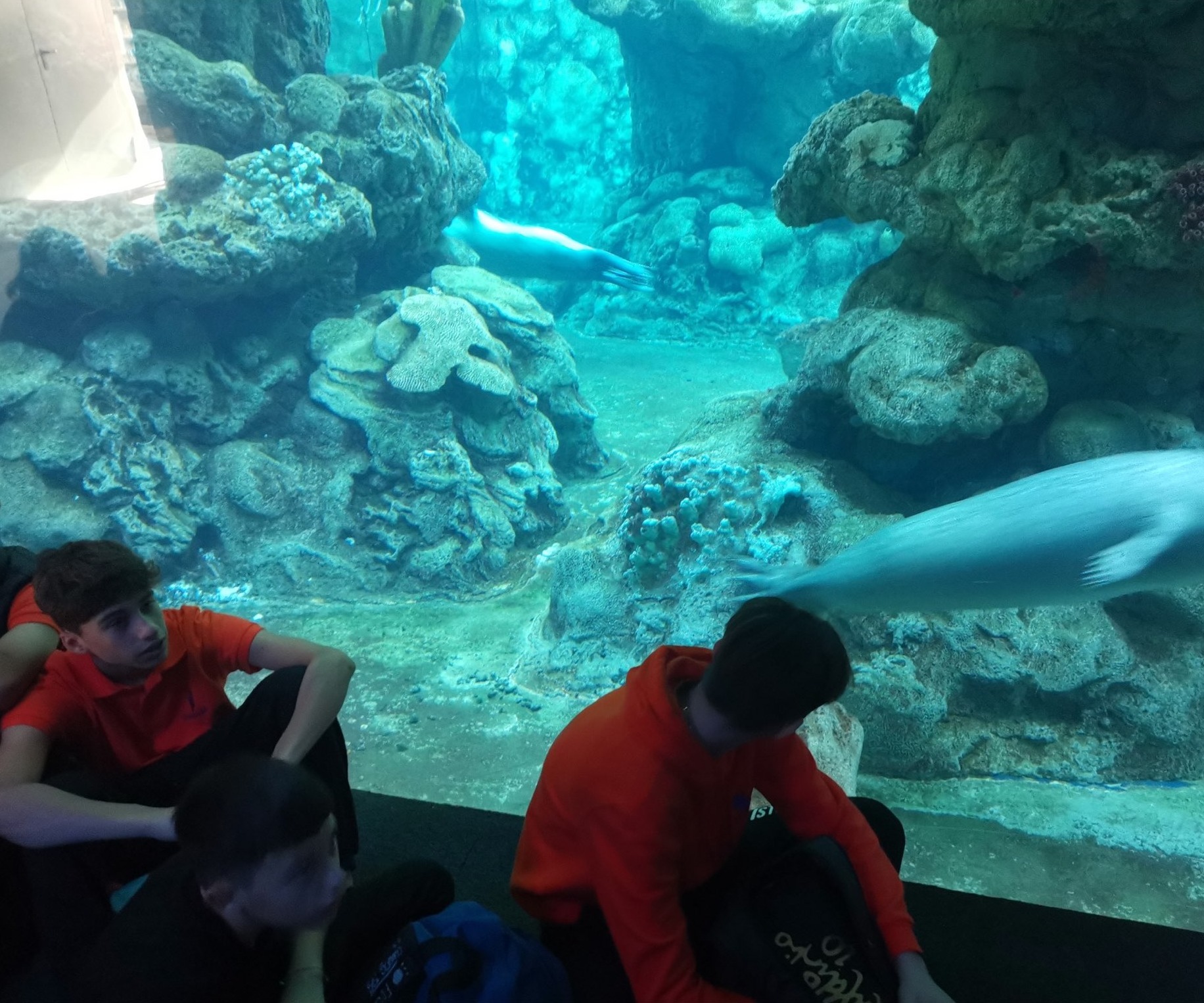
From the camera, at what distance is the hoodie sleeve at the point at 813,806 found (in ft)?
4.83

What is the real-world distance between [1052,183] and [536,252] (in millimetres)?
7400

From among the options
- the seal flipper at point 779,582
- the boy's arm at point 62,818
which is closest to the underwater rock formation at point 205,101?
the seal flipper at point 779,582

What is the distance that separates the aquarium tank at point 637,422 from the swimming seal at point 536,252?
12 cm

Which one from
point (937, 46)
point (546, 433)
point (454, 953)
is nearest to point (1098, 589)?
point (454, 953)

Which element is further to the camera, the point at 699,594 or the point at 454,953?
the point at 699,594

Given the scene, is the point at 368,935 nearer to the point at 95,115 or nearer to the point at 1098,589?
the point at 1098,589

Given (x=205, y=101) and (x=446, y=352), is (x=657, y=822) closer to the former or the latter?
(x=446, y=352)

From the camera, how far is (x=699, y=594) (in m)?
4.27

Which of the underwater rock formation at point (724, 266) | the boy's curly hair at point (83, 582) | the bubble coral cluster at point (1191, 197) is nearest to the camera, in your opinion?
the boy's curly hair at point (83, 582)

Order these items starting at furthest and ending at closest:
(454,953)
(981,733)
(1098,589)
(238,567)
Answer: (238,567) → (981,733) → (1098,589) → (454,953)

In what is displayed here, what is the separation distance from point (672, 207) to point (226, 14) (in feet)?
28.3

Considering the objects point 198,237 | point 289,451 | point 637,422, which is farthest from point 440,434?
point 637,422

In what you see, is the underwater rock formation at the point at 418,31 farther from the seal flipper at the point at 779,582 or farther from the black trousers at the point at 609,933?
the black trousers at the point at 609,933

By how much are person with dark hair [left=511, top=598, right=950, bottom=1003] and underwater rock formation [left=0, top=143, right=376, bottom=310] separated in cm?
586
